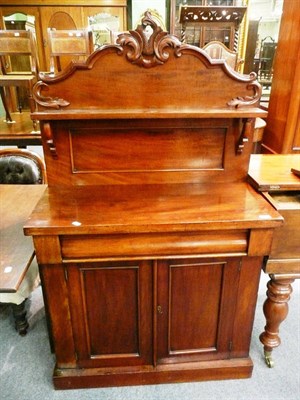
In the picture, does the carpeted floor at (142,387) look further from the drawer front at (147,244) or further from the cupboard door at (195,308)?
the drawer front at (147,244)

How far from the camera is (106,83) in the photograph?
1.25m

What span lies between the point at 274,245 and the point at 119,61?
0.93 m

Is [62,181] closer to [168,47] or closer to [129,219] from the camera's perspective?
[129,219]

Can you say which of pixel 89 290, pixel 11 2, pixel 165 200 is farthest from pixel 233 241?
pixel 11 2

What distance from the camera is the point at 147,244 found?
1.20 meters

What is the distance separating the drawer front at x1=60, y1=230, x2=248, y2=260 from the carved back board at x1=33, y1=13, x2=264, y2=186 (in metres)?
0.33

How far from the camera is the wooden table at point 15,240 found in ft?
3.77

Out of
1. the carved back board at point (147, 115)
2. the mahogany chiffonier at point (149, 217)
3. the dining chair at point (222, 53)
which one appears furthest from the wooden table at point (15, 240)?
the dining chair at point (222, 53)

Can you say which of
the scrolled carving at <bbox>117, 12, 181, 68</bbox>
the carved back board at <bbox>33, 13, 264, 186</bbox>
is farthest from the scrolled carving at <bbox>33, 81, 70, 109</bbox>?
the scrolled carving at <bbox>117, 12, 181, 68</bbox>

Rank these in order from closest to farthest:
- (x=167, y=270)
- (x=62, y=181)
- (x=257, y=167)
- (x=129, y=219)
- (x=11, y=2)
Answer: (x=129, y=219)
(x=167, y=270)
(x=62, y=181)
(x=257, y=167)
(x=11, y=2)

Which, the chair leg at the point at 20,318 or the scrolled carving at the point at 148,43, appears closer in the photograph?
the scrolled carving at the point at 148,43

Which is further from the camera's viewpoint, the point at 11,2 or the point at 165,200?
the point at 11,2

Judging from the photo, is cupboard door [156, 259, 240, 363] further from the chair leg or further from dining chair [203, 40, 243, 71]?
dining chair [203, 40, 243, 71]

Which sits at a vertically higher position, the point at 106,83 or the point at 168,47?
the point at 168,47
